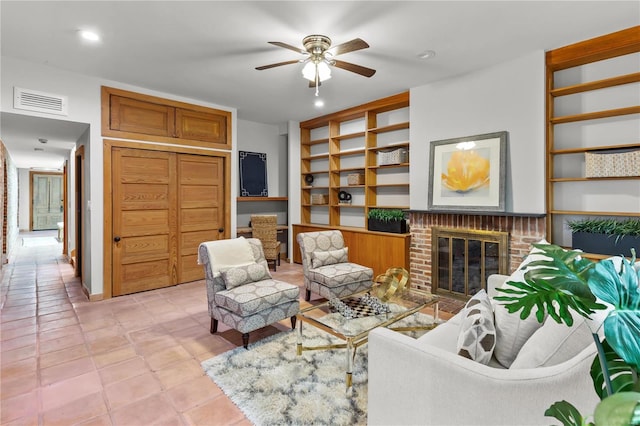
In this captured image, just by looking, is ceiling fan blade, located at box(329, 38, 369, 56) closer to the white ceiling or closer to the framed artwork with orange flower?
the white ceiling

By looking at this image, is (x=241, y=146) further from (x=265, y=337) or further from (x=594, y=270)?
(x=594, y=270)

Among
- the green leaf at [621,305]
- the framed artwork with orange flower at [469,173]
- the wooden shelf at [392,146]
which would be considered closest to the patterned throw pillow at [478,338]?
the green leaf at [621,305]

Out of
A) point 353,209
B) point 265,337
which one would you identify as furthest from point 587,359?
point 353,209

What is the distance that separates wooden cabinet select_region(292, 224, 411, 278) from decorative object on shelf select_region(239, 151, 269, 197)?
1989mm

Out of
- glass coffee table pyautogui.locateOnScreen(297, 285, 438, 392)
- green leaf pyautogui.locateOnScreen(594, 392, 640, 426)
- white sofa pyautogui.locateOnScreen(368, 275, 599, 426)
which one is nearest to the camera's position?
green leaf pyautogui.locateOnScreen(594, 392, 640, 426)

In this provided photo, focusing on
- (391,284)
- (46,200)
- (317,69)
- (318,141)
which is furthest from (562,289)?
(46,200)

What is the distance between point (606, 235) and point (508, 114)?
1.53 metres

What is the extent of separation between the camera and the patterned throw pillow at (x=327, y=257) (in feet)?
12.6

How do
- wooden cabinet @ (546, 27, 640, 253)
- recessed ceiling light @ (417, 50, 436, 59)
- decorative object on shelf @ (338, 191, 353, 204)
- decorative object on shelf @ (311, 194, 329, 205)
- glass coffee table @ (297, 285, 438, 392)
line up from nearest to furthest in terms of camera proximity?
glass coffee table @ (297, 285, 438, 392), wooden cabinet @ (546, 27, 640, 253), recessed ceiling light @ (417, 50, 436, 59), decorative object on shelf @ (338, 191, 353, 204), decorative object on shelf @ (311, 194, 329, 205)

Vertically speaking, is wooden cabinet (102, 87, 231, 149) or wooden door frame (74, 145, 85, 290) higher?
wooden cabinet (102, 87, 231, 149)

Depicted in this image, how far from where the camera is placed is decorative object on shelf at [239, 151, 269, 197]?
6121 millimetres

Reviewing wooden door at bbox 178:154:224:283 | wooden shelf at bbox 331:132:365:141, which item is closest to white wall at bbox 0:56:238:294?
wooden door at bbox 178:154:224:283

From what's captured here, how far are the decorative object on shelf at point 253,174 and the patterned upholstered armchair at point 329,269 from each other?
2.59 metres

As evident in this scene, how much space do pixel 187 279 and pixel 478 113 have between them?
14.9ft
